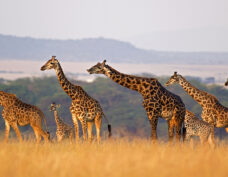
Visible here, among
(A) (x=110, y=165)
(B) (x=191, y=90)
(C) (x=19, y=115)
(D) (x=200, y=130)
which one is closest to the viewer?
(A) (x=110, y=165)

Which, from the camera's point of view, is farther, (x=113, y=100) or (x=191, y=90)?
(x=113, y=100)

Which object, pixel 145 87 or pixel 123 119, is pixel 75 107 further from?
pixel 123 119

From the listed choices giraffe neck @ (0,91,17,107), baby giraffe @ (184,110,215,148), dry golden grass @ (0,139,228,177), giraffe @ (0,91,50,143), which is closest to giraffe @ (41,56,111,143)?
giraffe @ (0,91,50,143)

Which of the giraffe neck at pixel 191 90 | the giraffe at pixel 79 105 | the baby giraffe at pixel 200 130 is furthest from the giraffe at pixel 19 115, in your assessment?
the baby giraffe at pixel 200 130

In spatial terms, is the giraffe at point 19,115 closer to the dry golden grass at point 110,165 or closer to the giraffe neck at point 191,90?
the dry golden grass at point 110,165

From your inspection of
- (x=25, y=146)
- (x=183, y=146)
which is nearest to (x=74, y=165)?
(x=25, y=146)

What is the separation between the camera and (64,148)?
12391 mm

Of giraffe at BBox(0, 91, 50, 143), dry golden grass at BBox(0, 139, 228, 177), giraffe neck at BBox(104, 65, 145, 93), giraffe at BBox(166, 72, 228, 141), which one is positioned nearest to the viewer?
dry golden grass at BBox(0, 139, 228, 177)

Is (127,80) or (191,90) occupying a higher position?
(127,80)

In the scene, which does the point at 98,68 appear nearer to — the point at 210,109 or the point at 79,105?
the point at 79,105

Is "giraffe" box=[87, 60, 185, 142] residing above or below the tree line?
above

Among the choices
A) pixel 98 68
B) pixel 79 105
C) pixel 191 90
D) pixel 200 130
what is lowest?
pixel 200 130

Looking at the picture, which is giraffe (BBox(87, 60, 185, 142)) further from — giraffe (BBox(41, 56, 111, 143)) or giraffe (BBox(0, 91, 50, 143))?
giraffe (BBox(0, 91, 50, 143))

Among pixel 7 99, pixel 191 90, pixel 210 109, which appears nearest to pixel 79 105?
pixel 7 99
